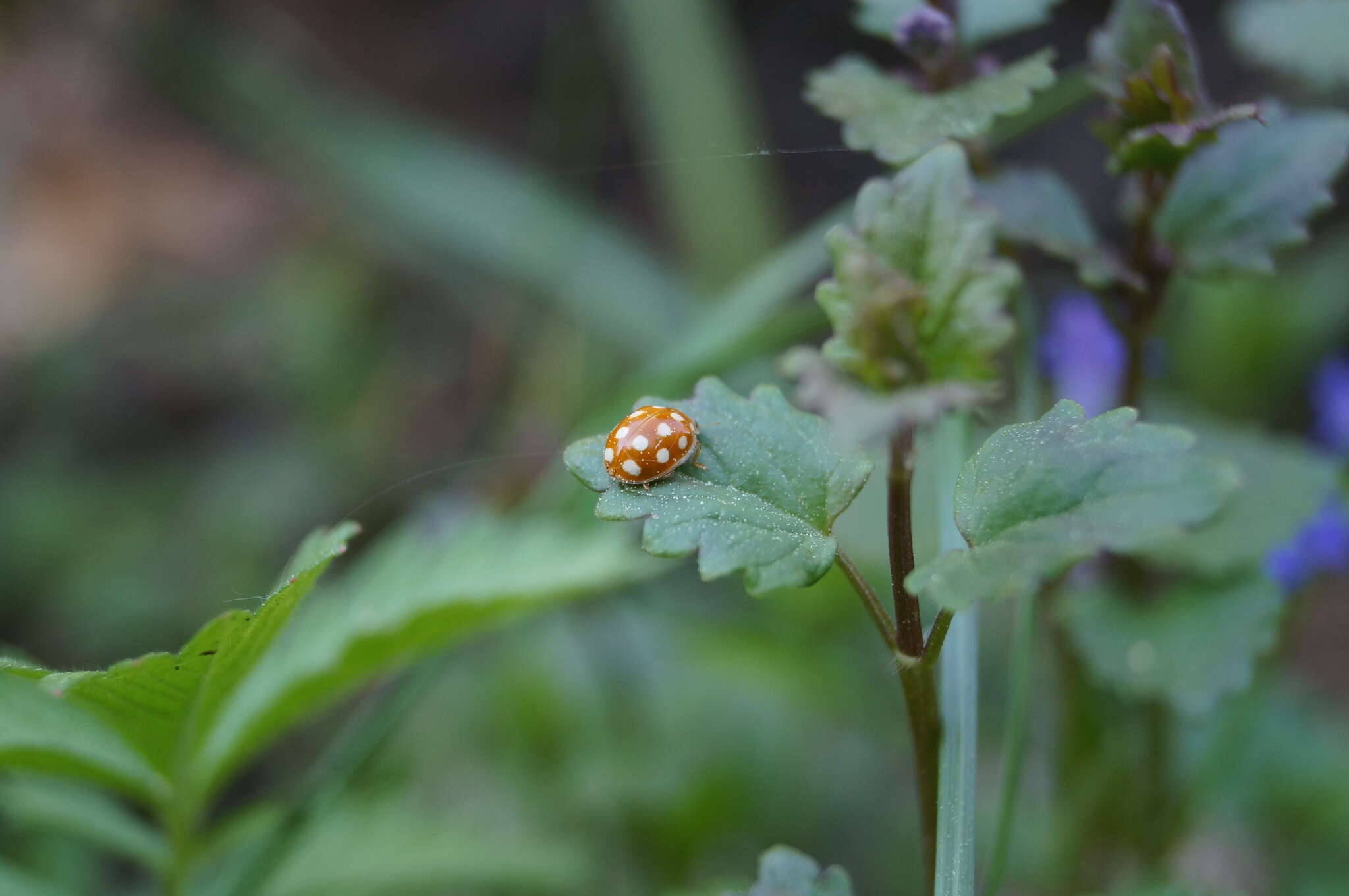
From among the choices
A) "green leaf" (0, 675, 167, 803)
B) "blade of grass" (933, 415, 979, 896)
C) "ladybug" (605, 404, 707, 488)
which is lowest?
"blade of grass" (933, 415, 979, 896)

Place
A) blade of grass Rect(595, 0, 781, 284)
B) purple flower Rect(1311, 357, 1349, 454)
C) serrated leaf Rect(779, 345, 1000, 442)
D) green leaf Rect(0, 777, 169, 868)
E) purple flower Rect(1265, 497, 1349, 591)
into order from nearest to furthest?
1. serrated leaf Rect(779, 345, 1000, 442)
2. green leaf Rect(0, 777, 169, 868)
3. purple flower Rect(1265, 497, 1349, 591)
4. purple flower Rect(1311, 357, 1349, 454)
5. blade of grass Rect(595, 0, 781, 284)

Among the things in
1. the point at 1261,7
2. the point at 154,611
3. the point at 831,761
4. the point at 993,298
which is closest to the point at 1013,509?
the point at 993,298

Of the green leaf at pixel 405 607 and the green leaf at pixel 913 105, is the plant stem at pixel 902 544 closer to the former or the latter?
the green leaf at pixel 913 105

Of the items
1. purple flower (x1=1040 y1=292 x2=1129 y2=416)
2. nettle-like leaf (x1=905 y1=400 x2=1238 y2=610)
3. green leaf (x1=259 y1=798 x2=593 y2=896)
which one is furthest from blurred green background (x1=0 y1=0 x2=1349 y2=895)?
nettle-like leaf (x1=905 y1=400 x2=1238 y2=610)

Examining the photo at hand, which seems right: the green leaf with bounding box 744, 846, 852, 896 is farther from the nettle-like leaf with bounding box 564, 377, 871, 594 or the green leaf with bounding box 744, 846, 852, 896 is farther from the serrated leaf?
the serrated leaf

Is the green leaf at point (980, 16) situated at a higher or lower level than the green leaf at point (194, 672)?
higher

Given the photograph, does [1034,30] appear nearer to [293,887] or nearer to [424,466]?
[424,466]

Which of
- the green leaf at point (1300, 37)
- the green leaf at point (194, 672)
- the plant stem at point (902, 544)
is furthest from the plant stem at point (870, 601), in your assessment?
the green leaf at point (1300, 37)
